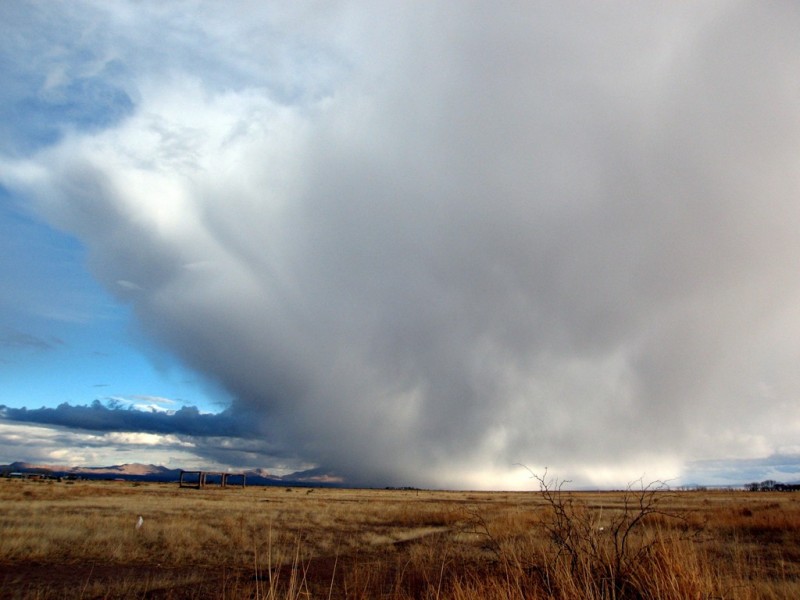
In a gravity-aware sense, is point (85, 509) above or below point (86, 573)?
below

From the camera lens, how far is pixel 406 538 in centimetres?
2500

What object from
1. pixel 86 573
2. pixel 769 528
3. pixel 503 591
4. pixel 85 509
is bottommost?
pixel 85 509

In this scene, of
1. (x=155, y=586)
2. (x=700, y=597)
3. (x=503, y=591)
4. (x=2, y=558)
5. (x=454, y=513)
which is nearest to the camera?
(x=700, y=597)

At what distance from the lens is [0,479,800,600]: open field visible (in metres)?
6.96

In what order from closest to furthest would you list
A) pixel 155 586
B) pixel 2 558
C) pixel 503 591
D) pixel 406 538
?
1. pixel 503 591
2. pixel 155 586
3. pixel 2 558
4. pixel 406 538

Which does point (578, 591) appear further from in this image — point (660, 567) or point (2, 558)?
point (2, 558)

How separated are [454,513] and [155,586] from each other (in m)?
27.6

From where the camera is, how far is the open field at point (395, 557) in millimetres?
6957

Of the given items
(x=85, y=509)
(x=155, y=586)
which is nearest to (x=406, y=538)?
(x=155, y=586)

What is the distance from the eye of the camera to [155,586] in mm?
13602

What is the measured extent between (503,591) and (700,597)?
230 centimetres

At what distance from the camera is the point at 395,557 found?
17.6 metres

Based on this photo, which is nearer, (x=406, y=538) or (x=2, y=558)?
(x=2, y=558)

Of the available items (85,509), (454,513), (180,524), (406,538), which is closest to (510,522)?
(406,538)
